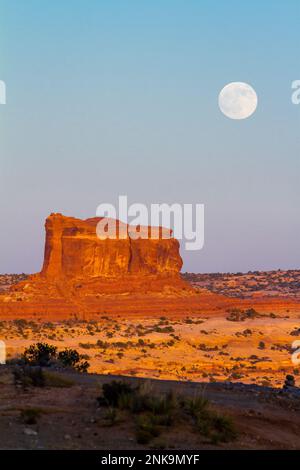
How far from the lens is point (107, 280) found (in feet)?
238

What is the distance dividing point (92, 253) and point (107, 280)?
3330mm

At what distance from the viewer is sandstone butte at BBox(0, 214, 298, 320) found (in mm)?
64625

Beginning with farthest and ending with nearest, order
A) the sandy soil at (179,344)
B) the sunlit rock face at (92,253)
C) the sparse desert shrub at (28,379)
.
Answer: the sunlit rock face at (92,253), the sandy soil at (179,344), the sparse desert shrub at (28,379)

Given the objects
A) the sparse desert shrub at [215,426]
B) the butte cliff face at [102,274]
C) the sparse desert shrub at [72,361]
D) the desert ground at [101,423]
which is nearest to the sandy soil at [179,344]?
the butte cliff face at [102,274]

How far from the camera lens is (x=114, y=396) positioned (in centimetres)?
1135

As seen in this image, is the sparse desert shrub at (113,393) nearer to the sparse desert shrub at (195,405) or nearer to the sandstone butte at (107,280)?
the sparse desert shrub at (195,405)

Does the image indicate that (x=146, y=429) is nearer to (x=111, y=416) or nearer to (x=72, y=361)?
(x=111, y=416)

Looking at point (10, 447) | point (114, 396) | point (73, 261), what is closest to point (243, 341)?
point (73, 261)

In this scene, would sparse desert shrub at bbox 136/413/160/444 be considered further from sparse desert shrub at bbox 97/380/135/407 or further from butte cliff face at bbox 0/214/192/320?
butte cliff face at bbox 0/214/192/320

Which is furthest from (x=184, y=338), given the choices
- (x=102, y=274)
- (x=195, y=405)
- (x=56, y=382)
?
(x=195, y=405)

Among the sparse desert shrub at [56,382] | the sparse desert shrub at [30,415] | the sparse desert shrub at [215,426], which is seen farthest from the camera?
the sparse desert shrub at [56,382]

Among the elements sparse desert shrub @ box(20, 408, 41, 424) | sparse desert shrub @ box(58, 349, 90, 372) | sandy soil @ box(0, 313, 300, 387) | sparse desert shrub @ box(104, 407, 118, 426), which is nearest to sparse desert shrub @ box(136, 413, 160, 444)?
sparse desert shrub @ box(104, 407, 118, 426)

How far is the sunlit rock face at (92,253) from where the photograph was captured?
7244 centimetres

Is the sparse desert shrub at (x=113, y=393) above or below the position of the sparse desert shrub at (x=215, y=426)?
above
